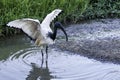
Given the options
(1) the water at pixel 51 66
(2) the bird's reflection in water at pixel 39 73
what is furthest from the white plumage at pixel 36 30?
(2) the bird's reflection in water at pixel 39 73

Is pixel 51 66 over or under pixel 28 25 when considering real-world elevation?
under

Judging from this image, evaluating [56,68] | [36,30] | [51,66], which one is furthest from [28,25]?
[56,68]

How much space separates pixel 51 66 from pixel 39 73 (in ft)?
1.16

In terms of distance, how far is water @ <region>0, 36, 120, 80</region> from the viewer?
7012 millimetres

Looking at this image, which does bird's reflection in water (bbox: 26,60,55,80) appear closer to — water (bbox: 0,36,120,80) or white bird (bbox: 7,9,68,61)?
water (bbox: 0,36,120,80)

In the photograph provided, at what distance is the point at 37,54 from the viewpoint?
8328 millimetres

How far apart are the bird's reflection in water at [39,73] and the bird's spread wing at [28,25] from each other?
0.72 m

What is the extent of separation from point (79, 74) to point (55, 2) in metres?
3.73

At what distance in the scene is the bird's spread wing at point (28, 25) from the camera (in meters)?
7.49

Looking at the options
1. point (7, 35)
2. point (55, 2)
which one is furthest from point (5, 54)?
point (55, 2)

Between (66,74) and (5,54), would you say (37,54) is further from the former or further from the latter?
(66,74)

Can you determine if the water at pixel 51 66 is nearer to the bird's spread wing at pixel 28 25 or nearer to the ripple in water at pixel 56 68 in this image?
the ripple in water at pixel 56 68

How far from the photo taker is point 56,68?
7418 mm

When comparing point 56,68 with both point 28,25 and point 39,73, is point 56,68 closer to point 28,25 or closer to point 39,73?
point 39,73
